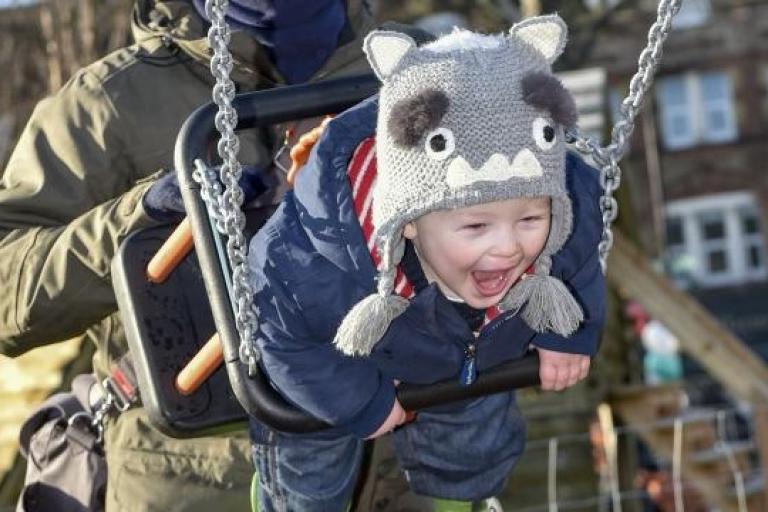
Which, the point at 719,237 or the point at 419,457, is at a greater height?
the point at 719,237

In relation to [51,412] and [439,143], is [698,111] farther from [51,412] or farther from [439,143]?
[439,143]

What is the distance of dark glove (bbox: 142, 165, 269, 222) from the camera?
2943mm

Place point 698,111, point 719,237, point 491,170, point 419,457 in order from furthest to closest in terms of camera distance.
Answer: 1. point 698,111
2. point 719,237
3. point 419,457
4. point 491,170

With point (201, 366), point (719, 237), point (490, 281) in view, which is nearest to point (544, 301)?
point (490, 281)

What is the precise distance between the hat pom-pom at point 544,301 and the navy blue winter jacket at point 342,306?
54mm

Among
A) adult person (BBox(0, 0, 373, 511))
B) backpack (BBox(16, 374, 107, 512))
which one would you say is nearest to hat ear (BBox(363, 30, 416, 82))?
adult person (BBox(0, 0, 373, 511))

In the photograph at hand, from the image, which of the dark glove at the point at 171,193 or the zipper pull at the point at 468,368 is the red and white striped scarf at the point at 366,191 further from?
the dark glove at the point at 171,193

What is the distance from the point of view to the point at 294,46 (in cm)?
337

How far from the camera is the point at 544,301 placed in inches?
102

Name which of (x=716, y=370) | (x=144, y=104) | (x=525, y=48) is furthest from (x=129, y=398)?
(x=716, y=370)

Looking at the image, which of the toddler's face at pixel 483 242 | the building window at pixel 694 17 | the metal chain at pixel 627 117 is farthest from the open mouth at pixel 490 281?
the building window at pixel 694 17

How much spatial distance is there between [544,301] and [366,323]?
28cm

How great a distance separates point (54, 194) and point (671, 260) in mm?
27424

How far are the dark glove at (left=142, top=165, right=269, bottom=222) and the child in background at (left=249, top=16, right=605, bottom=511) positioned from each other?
360 millimetres
